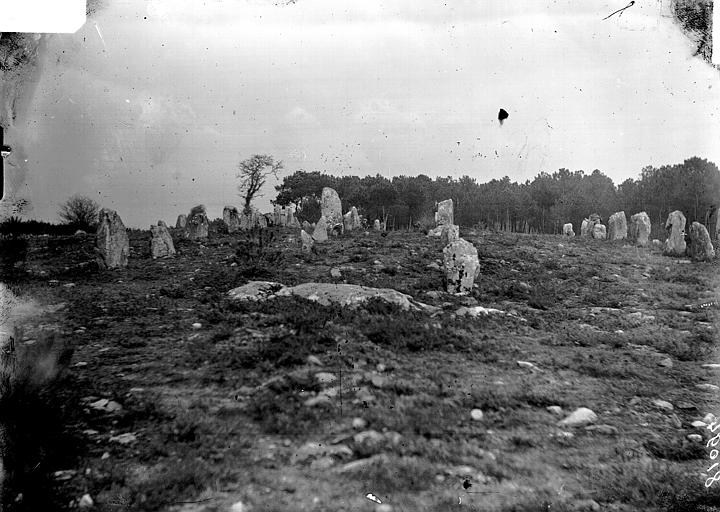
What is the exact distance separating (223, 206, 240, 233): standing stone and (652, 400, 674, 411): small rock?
36.8 ft

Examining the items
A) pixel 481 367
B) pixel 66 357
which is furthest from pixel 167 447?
pixel 481 367

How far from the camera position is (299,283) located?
8039mm

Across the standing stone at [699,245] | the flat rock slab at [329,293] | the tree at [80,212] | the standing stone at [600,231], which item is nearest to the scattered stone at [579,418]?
the flat rock slab at [329,293]

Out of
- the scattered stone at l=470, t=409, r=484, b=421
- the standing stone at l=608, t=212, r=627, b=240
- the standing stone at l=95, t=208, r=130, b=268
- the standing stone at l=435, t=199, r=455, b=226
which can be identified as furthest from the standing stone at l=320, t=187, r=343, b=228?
the standing stone at l=608, t=212, r=627, b=240

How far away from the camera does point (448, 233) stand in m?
12.5

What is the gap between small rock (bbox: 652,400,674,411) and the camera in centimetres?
486

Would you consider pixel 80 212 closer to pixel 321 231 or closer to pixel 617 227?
pixel 321 231

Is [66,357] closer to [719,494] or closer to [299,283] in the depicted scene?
[299,283]

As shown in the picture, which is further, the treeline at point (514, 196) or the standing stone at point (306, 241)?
the standing stone at point (306, 241)

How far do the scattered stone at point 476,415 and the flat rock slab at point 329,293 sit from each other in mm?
2799

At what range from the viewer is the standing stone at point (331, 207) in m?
10.8

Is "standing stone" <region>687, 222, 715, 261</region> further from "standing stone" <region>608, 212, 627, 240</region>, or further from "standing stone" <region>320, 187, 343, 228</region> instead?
"standing stone" <region>320, 187, 343, 228</region>

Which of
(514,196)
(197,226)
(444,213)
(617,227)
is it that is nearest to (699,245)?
(514,196)

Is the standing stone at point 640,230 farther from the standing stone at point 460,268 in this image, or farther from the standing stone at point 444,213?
the standing stone at point 460,268
